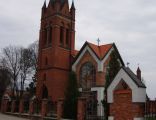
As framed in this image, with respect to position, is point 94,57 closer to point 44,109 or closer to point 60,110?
point 44,109

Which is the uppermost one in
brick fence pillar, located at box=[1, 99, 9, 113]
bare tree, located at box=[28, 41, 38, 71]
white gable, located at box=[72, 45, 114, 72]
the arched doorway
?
bare tree, located at box=[28, 41, 38, 71]

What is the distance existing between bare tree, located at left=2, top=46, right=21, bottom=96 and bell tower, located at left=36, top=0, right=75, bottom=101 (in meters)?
8.32

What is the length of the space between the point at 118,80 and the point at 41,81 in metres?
A: 22.4

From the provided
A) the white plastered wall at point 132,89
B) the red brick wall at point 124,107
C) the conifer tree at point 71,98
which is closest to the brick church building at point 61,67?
the conifer tree at point 71,98

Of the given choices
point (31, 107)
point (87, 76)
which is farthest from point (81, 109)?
point (87, 76)

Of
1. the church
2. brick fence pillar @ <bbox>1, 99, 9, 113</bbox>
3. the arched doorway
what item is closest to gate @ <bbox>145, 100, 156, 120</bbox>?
the church

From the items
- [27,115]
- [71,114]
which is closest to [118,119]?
[71,114]

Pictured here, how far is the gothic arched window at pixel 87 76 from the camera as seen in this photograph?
36438 millimetres

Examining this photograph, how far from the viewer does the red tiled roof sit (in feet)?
121

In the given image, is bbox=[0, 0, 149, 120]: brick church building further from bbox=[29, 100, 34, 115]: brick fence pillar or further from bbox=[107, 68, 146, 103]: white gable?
bbox=[107, 68, 146, 103]: white gable

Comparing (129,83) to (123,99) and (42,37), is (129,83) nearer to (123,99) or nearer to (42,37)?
(123,99)

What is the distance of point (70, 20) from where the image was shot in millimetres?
42219

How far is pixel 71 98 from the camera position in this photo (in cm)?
3173

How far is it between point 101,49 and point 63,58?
5.41 metres
